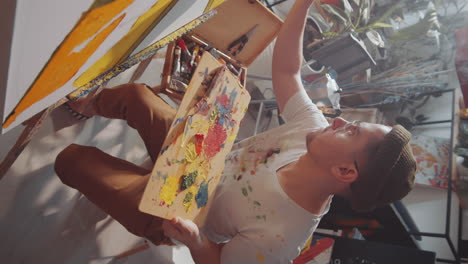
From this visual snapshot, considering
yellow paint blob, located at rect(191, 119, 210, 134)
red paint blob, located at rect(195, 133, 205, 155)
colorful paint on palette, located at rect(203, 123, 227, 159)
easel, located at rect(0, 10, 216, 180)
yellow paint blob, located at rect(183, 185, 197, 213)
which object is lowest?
yellow paint blob, located at rect(183, 185, 197, 213)

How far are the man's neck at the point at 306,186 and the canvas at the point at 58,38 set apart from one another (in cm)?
69

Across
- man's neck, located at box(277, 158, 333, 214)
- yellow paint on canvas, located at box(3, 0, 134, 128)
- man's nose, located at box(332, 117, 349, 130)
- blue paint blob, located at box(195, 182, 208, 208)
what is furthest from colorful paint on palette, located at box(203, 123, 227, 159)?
yellow paint on canvas, located at box(3, 0, 134, 128)

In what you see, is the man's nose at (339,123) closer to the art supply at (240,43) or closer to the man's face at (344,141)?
the man's face at (344,141)

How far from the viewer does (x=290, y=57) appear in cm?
144

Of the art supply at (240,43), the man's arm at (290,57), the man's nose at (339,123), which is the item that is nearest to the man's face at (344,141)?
the man's nose at (339,123)

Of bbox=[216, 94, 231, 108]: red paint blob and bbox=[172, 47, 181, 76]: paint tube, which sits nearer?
bbox=[216, 94, 231, 108]: red paint blob

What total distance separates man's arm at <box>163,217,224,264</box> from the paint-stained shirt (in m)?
0.05

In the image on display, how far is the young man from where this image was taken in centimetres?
109

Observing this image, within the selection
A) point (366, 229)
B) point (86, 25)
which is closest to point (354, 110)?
point (366, 229)

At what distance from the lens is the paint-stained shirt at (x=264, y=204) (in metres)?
1.12

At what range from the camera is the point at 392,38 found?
10.5 ft

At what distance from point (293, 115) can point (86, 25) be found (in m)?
1.03

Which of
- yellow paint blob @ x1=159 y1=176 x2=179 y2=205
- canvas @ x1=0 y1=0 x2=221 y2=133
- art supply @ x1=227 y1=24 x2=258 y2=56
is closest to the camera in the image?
canvas @ x1=0 y1=0 x2=221 y2=133

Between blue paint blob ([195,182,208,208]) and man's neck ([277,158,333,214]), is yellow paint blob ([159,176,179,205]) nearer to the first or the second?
blue paint blob ([195,182,208,208])
